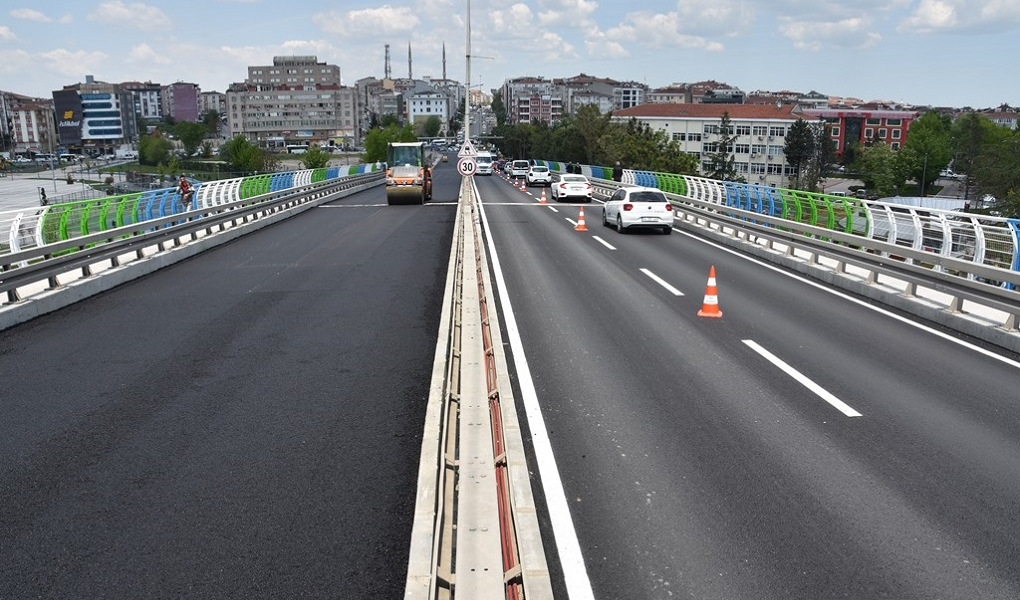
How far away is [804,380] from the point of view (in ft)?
27.4

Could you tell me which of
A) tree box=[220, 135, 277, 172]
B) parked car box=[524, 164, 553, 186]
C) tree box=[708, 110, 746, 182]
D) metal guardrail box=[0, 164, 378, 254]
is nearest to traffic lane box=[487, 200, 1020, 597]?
metal guardrail box=[0, 164, 378, 254]

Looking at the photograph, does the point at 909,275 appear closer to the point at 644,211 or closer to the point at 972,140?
the point at 644,211

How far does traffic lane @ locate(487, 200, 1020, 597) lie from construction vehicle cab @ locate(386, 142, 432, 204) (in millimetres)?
25274

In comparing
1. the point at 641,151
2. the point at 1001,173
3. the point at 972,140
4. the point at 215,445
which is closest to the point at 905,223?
the point at 215,445

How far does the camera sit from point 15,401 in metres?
7.67

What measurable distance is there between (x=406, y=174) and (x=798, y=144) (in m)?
102

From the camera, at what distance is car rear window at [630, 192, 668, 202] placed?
24062mm

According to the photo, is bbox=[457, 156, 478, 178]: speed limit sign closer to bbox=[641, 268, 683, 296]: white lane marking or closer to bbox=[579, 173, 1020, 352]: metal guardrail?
bbox=[579, 173, 1020, 352]: metal guardrail

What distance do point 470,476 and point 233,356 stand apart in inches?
191

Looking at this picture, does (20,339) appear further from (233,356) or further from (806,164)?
(806,164)

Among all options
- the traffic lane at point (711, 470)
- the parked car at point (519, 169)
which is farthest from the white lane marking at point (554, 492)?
the parked car at point (519, 169)

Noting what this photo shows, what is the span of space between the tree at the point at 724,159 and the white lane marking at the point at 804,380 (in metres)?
114

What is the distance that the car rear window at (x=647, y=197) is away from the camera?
2406 cm

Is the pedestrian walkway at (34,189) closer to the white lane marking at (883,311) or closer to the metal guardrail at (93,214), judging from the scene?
the metal guardrail at (93,214)
